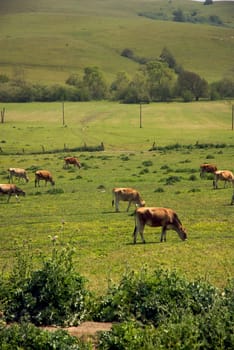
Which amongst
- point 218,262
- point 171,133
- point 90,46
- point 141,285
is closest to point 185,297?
point 141,285

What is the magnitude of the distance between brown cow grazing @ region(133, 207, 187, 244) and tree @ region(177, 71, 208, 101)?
103 metres

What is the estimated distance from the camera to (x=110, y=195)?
3741 cm

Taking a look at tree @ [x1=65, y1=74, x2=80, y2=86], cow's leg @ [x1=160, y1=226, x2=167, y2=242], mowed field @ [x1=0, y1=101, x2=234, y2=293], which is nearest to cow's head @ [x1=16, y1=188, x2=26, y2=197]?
mowed field @ [x1=0, y1=101, x2=234, y2=293]

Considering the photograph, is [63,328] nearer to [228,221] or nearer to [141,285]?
[141,285]

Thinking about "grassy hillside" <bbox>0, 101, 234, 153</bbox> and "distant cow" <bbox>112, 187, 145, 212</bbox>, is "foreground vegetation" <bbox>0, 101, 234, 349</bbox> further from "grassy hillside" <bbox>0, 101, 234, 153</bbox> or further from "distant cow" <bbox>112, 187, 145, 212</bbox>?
"grassy hillside" <bbox>0, 101, 234, 153</bbox>

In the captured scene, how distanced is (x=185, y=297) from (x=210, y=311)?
46.9 inches

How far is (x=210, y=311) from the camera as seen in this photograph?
13.5m

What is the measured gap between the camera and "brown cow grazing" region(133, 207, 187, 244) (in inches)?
960

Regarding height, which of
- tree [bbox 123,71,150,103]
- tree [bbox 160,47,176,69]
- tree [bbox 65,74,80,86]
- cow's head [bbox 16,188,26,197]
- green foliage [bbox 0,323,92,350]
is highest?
tree [bbox 160,47,176,69]

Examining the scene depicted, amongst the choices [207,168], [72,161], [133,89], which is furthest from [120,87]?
[207,168]

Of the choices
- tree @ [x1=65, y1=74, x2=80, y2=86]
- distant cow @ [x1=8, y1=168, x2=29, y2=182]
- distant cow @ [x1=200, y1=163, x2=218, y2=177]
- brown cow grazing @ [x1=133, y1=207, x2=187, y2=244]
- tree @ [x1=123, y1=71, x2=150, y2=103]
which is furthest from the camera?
tree @ [x1=65, y1=74, x2=80, y2=86]

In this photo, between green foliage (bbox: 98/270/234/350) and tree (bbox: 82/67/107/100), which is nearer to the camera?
green foliage (bbox: 98/270/234/350)

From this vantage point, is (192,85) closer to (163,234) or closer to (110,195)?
(110,195)

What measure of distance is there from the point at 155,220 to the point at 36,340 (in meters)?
12.4
